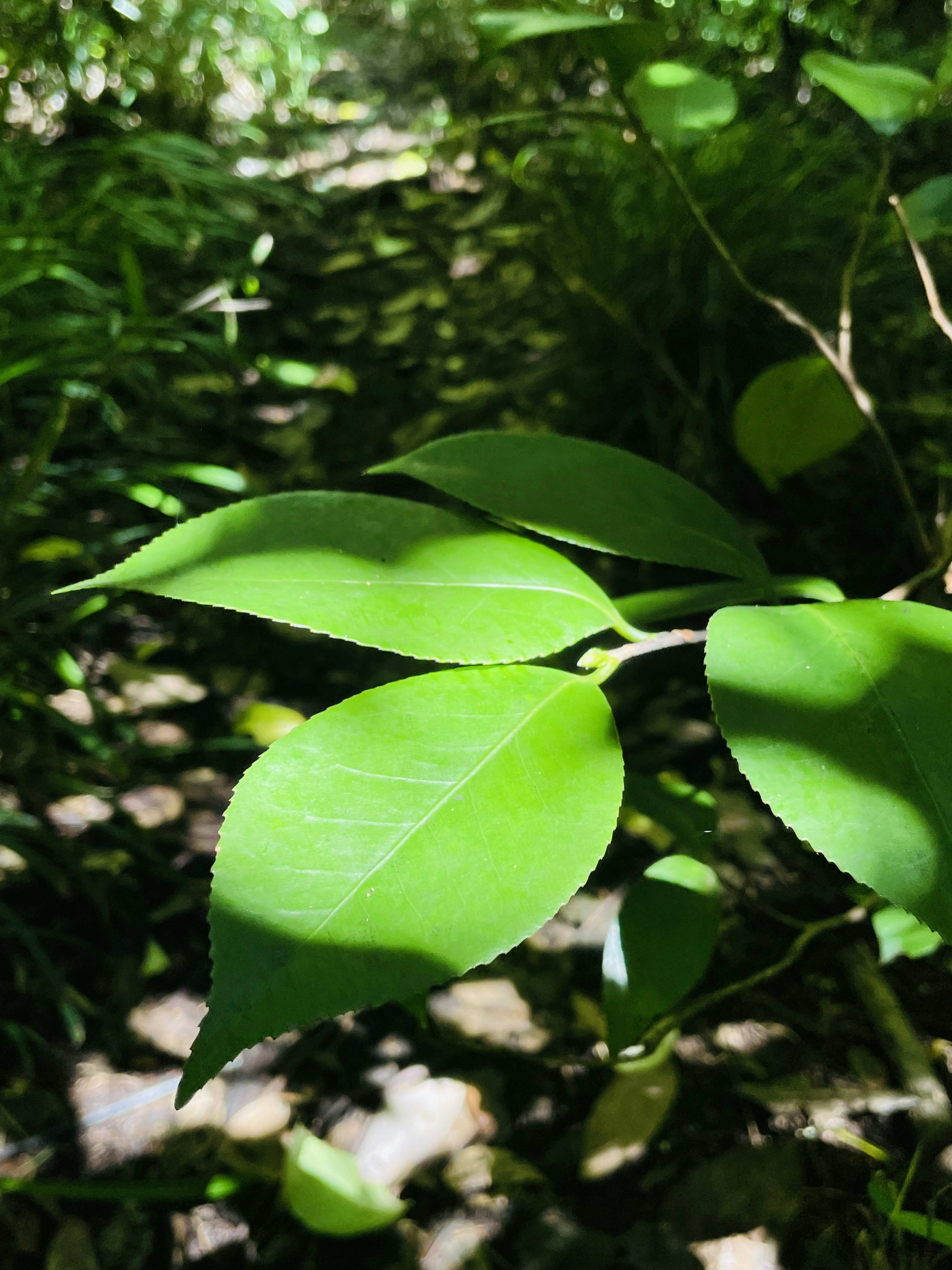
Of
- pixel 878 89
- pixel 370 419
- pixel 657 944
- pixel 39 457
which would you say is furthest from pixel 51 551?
pixel 878 89

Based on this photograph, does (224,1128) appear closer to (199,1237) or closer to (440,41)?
(199,1237)

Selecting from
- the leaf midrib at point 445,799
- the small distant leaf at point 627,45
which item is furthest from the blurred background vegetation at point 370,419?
the leaf midrib at point 445,799

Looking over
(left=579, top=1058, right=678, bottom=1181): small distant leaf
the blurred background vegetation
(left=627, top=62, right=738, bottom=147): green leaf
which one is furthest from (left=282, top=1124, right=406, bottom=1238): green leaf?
(left=627, top=62, right=738, bottom=147): green leaf

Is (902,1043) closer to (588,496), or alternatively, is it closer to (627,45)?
(588,496)

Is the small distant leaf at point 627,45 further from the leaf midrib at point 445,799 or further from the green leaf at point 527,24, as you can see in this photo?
the leaf midrib at point 445,799

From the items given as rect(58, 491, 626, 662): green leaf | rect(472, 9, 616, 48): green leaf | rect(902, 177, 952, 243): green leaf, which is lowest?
rect(58, 491, 626, 662): green leaf

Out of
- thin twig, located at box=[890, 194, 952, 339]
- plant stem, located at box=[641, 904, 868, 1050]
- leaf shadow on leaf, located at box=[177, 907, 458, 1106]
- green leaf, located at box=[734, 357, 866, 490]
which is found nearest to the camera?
leaf shadow on leaf, located at box=[177, 907, 458, 1106]

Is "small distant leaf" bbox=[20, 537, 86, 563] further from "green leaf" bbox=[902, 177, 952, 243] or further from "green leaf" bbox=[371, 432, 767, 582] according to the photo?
"green leaf" bbox=[902, 177, 952, 243]
